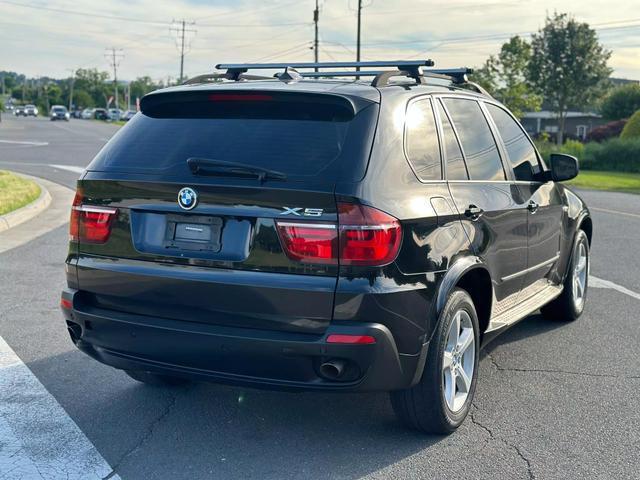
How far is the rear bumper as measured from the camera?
344 centimetres

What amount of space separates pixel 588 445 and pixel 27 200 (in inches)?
437

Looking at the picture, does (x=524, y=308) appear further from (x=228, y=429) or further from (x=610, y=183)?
(x=610, y=183)

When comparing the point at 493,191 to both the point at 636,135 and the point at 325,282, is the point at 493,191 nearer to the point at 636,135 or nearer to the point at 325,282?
the point at 325,282

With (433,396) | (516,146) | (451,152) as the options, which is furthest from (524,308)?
(433,396)

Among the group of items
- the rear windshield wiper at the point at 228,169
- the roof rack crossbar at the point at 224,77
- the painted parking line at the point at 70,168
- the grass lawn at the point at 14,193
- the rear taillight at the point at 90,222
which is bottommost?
the painted parking line at the point at 70,168

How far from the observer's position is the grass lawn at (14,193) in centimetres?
1198

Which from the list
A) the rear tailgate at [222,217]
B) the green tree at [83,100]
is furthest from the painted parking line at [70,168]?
the green tree at [83,100]

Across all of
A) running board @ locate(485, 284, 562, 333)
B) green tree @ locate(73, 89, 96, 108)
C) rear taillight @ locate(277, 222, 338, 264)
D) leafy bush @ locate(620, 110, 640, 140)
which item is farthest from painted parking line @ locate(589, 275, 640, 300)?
green tree @ locate(73, 89, 96, 108)

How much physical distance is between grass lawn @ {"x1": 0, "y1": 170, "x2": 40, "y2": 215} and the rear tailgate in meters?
8.28

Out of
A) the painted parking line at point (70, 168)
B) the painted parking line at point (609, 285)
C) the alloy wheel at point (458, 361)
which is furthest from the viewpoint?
the painted parking line at point (70, 168)

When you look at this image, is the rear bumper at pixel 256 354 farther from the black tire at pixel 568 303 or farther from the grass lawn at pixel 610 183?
the grass lawn at pixel 610 183

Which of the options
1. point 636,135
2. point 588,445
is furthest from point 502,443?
point 636,135

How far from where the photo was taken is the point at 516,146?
17.8ft

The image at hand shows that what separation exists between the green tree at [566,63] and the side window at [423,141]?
52.3 meters
